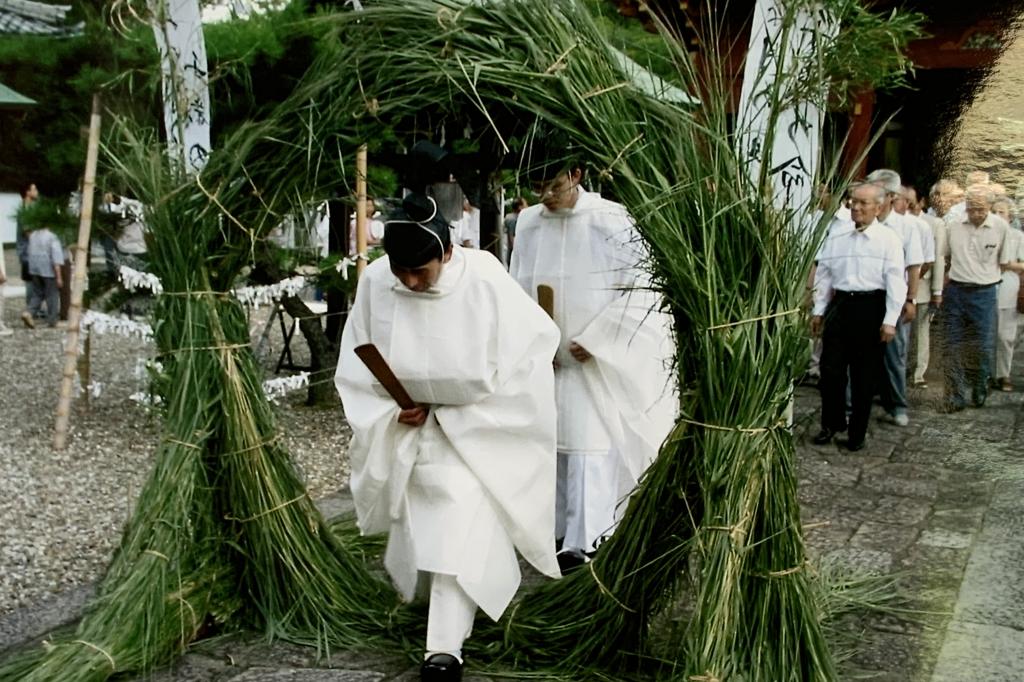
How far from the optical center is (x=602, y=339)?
4.63m

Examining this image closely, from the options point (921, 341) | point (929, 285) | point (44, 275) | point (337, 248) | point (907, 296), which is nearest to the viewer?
point (907, 296)

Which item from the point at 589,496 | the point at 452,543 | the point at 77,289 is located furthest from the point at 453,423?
the point at 77,289

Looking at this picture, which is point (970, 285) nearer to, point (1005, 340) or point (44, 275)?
point (1005, 340)

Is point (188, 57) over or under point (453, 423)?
over

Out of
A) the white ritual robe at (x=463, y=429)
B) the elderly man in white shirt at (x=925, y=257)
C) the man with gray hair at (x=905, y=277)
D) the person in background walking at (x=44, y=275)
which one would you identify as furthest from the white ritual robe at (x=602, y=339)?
the person in background walking at (x=44, y=275)

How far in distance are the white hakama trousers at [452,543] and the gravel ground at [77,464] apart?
69 cm

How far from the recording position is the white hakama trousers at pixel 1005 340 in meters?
5.91

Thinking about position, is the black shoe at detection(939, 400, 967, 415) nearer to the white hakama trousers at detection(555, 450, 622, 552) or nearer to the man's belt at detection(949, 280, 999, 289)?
the man's belt at detection(949, 280, 999, 289)

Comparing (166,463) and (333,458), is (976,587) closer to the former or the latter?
(166,463)

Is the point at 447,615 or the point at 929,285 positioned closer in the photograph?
the point at 447,615

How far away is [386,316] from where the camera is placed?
3648mm

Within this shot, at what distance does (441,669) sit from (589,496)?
4.48 ft

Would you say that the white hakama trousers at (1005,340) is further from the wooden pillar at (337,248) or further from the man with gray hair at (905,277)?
the wooden pillar at (337,248)

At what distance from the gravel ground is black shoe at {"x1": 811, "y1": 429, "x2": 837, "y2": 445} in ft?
9.65
